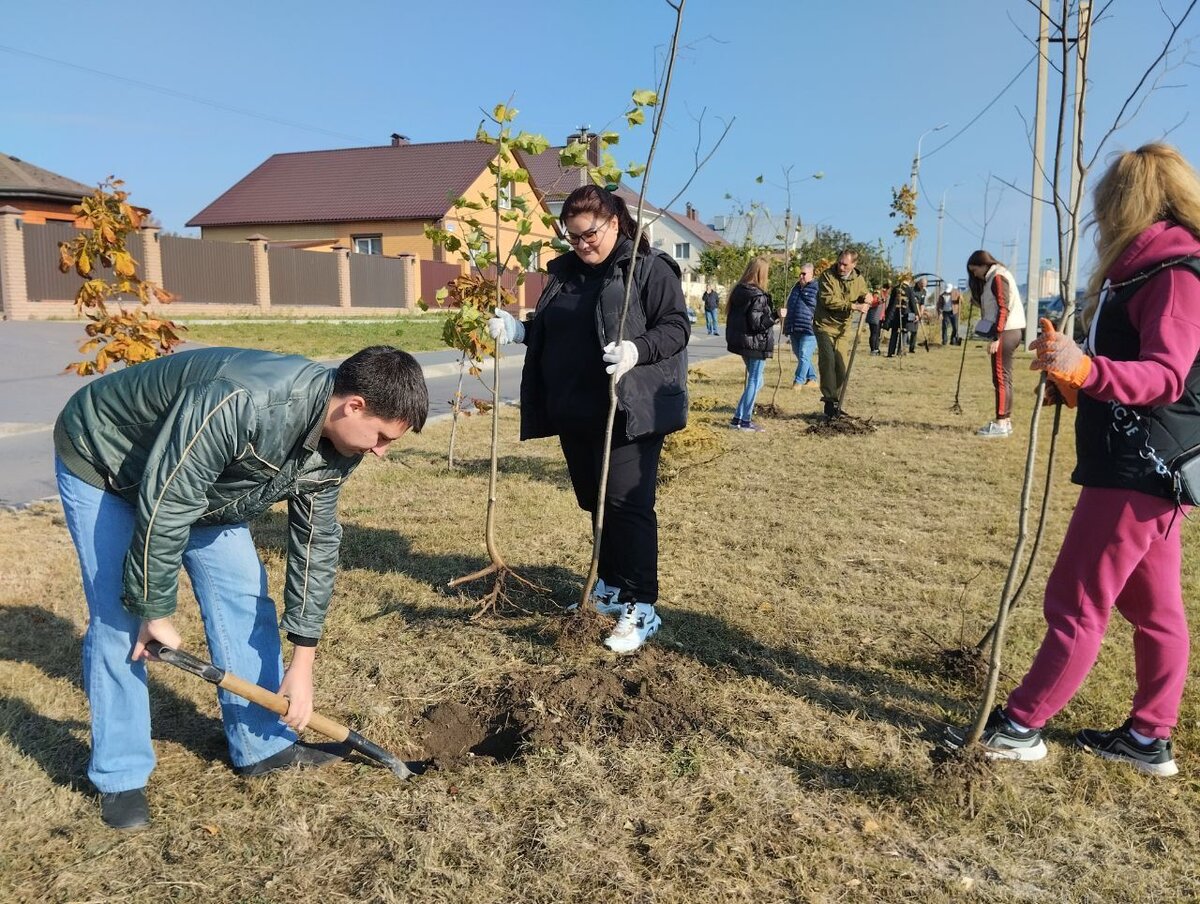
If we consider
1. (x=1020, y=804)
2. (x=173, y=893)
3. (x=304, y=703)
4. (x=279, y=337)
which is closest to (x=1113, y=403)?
(x=1020, y=804)

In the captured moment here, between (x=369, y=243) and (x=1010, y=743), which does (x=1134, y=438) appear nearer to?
(x=1010, y=743)

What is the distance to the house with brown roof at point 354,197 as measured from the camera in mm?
34062

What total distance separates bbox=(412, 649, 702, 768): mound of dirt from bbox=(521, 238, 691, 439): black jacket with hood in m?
0.92

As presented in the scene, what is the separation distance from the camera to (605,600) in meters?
3.70

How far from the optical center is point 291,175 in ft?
124

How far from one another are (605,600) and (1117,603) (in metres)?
1.89

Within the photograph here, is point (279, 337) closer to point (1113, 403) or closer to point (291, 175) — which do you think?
point (1113, 403)

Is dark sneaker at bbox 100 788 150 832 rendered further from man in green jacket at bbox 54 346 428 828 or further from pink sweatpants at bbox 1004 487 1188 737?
pink sweatpants at bbox 1004 487 1188 737

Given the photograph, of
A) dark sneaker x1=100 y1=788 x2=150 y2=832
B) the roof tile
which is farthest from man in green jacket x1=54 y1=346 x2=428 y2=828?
the roof tile

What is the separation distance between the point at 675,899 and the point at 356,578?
256cm

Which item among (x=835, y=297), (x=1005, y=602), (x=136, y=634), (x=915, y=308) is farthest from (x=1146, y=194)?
(x=915, y=308)

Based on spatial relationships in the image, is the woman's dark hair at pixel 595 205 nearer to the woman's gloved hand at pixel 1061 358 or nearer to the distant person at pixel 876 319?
the woman's gloved hand at pixel 1061 358

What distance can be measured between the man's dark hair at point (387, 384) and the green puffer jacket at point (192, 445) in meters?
0.12

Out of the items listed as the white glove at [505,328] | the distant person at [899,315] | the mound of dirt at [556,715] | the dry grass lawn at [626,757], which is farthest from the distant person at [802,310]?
the distant person at [899,315]
